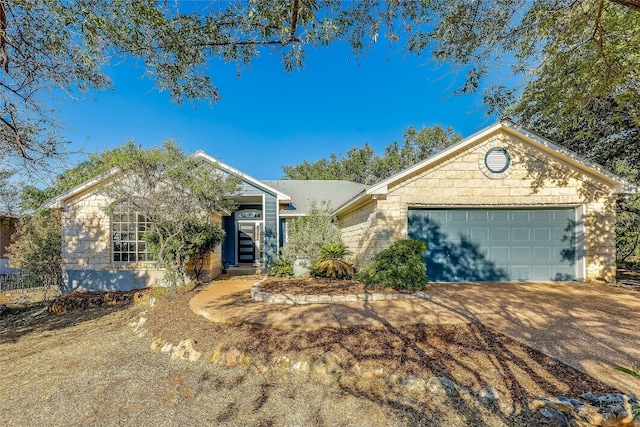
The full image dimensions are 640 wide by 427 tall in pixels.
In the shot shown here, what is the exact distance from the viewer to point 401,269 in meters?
7.21

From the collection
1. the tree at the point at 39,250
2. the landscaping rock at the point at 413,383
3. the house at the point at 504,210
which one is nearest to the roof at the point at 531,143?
the house at the point at 504,210

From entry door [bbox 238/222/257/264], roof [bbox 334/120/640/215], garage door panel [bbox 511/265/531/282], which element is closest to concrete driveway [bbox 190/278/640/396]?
garage door panel [bbox 511/265/531/282]

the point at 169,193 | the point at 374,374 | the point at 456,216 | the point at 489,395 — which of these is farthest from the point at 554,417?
A: the point at 169,193

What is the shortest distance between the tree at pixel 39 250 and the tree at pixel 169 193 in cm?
342

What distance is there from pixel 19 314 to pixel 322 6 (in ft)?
36.6

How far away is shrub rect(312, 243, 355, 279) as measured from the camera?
8.77 m

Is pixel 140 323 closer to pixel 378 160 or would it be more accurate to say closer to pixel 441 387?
pixel 441 387

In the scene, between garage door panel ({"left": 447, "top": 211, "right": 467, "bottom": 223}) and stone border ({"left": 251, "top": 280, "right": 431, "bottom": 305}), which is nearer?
stone border ({"left": 251, "top": 280, "right": 431, "bottom": 305})

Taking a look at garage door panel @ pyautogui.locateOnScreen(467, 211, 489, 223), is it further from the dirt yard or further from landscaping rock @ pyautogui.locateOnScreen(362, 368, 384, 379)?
landscaping rock @ pyautogui.locateOnScreen(362, 368, 384, 379)

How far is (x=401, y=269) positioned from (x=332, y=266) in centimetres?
227

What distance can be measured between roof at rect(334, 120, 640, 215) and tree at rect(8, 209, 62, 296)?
33.8 ft

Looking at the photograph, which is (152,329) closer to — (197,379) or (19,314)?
(197,379)

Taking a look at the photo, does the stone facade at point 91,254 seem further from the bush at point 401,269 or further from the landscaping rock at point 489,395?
the landscaping rock at point 489,395

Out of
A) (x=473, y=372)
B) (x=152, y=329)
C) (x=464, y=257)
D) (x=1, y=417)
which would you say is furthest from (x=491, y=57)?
(x=1, y=417)
